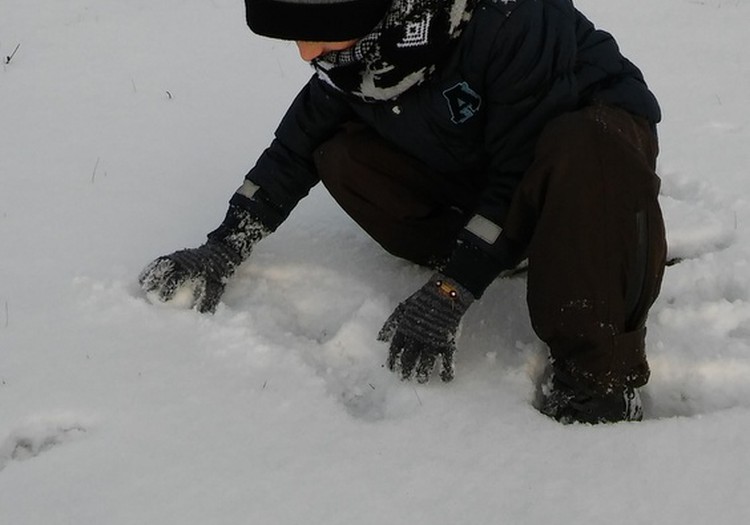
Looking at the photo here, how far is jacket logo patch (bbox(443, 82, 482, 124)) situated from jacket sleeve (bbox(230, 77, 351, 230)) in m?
0.33

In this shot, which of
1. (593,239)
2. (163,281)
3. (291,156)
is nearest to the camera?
(593,239)

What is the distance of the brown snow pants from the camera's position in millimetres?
1465

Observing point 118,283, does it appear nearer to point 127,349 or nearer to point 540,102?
point 127,349

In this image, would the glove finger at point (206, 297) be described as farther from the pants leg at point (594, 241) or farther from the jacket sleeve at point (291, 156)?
the pants leg at point (594, 241)

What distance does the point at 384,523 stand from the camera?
4.39 ft

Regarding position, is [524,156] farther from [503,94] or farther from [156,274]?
[156,274]

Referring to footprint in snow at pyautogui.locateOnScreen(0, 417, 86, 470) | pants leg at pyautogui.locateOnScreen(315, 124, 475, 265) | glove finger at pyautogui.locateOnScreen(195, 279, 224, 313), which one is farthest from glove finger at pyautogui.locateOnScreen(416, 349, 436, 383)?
footprint in snow at pyautogui.locateOnScreen(0, 417, 86, 470)

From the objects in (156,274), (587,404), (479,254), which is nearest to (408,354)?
(479,254)

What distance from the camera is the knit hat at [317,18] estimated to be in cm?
146

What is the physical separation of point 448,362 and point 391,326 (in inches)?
6.3

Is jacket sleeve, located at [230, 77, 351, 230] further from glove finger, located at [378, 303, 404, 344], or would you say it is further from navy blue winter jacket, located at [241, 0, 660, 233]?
glove finger, located at [378, 303, 404, 344]

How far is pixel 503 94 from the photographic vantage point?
1570 mm

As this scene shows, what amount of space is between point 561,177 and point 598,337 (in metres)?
0.29

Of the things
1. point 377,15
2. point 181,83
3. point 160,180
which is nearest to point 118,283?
point 160,180
